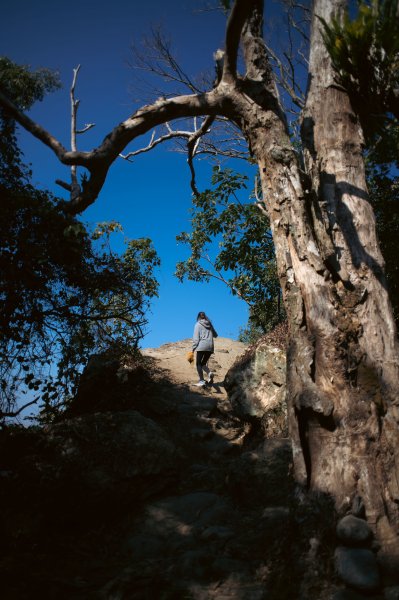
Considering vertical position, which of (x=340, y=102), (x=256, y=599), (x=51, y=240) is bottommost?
(x=256, y=599)

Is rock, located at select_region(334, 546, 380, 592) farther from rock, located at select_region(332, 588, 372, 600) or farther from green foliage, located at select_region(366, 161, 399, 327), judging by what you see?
green foliage, located at select_region(366, 161, 399, 327)

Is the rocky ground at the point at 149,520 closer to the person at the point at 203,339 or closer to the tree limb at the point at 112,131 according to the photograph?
the tree limb at the point at 112,131

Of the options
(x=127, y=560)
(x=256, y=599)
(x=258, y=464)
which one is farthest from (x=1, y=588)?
(x=258, y=464)

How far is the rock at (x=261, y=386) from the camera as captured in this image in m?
6.42

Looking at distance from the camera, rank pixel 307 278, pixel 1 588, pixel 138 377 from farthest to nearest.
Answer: pixel 138 377 → pixel 307 278 → pixel 1 588

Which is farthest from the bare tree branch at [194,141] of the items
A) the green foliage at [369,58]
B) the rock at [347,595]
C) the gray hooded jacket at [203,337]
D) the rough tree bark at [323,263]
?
the rock at [347,595]

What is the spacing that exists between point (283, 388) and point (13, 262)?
490 centimetres

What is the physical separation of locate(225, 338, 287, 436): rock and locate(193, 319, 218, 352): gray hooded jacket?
2.12 metres

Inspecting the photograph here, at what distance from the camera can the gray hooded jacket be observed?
9547mm

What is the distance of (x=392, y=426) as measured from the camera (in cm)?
284

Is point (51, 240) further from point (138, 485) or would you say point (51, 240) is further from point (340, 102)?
point (340, 102)

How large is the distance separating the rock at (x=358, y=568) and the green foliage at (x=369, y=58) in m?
4.19

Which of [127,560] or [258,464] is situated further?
[258,464]

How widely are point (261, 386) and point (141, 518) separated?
332cm
